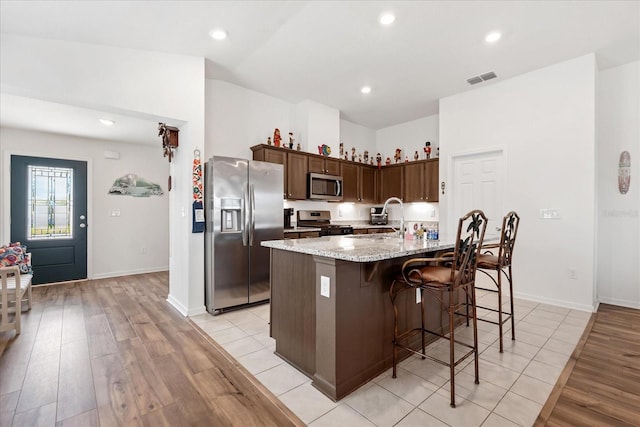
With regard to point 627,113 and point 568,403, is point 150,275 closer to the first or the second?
point 568,403

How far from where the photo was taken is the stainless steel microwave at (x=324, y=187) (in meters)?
5.02

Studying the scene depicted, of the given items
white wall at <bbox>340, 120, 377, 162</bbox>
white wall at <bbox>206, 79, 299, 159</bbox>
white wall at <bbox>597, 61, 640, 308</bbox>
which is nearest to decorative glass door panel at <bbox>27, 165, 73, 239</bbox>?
white wall at <bbox>206, 79, 299, 159</bbox>

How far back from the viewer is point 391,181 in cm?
617

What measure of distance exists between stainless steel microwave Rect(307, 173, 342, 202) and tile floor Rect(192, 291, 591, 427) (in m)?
2.58

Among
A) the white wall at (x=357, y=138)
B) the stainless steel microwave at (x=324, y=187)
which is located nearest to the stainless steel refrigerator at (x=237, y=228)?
the stainless steel microwave at (x=324, y=187)

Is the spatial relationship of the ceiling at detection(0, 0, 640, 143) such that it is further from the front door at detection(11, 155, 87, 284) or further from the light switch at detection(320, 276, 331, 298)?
the light switch at detection(320, 276, 331, 298)

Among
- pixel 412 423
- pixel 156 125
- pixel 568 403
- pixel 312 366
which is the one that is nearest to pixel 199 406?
pixel 312 366

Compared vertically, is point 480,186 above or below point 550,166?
below

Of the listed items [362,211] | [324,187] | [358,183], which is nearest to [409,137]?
[358,183]

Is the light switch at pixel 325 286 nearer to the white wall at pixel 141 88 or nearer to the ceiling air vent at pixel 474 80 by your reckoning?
the white wall at pixel 141 88

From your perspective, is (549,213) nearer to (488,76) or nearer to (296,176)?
(488,76)

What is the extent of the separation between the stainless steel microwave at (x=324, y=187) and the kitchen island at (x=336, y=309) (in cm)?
269

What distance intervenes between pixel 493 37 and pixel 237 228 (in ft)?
11.7

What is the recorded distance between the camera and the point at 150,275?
569cm
